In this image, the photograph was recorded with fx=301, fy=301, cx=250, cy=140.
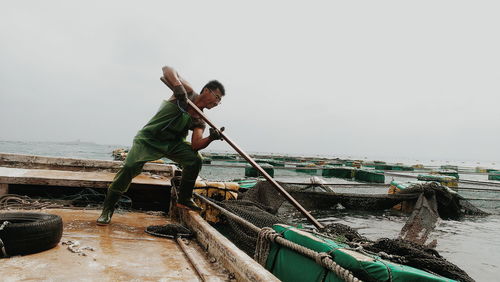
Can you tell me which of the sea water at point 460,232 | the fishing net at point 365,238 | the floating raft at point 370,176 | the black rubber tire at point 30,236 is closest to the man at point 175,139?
the fishing net at point 365,238

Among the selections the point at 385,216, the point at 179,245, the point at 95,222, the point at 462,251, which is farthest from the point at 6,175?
the point at 385,216

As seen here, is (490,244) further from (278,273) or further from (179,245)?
(179,245)

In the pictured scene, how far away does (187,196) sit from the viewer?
419cm

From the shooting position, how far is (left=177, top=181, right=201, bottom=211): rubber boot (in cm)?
415

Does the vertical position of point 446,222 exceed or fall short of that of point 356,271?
it falls short

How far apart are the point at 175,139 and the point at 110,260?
1.86 m

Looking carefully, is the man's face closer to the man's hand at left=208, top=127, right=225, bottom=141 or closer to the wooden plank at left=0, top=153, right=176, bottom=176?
the man's hand at left=208, top=127, right=225, bottom=141

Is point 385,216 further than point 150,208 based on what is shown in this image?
Yes

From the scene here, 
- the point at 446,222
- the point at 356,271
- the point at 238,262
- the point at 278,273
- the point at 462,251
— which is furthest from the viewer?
the point at 446,222

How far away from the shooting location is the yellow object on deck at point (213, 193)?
560 cm

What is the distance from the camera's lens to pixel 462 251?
22.5ft

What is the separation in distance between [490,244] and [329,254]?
797 cm

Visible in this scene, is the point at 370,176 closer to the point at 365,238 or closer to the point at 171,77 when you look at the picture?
the point at 365,238

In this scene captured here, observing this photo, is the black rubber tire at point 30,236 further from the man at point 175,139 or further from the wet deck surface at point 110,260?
the man at point 175,139
